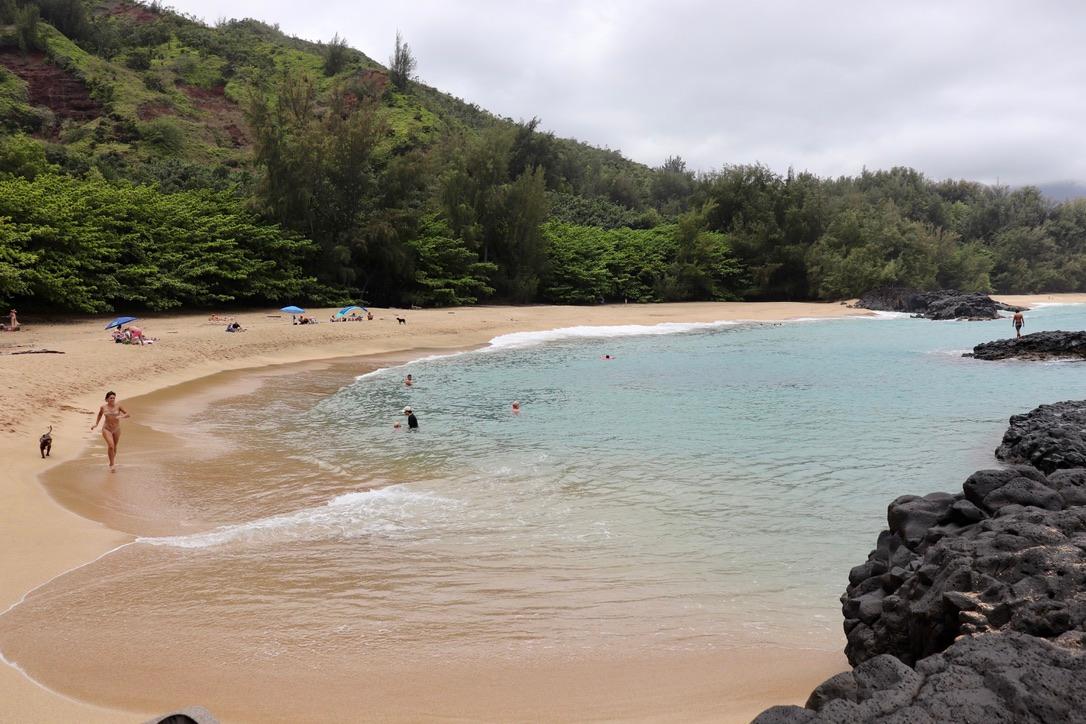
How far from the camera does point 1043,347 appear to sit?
28.0 meters

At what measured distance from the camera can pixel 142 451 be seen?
13.5 m

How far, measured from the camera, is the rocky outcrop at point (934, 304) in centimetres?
5219

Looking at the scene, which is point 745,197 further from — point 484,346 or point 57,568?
point 57,568

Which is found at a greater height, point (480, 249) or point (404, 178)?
point (404, 178)

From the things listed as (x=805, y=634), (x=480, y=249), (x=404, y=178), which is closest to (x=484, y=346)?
(x=404, y=178)

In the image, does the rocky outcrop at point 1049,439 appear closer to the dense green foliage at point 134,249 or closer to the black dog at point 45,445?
the black dog at point 45,445

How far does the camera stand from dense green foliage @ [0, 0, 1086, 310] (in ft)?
113

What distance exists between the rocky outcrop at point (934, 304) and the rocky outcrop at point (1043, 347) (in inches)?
995

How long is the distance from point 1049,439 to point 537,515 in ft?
26.3

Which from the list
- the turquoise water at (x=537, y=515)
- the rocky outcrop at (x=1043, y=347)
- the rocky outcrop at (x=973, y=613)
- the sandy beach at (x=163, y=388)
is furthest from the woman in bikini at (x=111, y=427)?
the rocky outcrop at (x=1043, y=347)

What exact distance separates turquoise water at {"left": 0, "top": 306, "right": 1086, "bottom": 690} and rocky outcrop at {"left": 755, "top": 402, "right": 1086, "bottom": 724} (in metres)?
1.14

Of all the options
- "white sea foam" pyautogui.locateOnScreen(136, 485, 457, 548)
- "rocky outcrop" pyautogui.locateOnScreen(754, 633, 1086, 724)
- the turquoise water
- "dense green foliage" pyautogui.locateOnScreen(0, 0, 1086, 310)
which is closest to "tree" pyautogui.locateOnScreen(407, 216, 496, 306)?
"dense green foliage" pyautogui.locateOnScreen(0, 0, 1086, 310)

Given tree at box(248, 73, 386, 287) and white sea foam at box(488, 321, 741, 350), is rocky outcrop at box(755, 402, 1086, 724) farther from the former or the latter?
tree at box(248, 73, 386, 287)

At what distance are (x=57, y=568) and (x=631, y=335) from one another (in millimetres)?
33210
